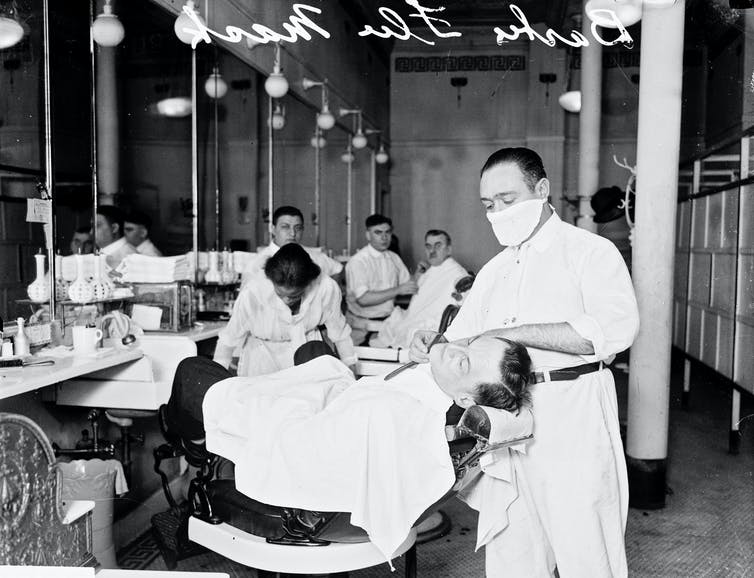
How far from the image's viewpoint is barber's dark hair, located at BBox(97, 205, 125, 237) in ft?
10.4

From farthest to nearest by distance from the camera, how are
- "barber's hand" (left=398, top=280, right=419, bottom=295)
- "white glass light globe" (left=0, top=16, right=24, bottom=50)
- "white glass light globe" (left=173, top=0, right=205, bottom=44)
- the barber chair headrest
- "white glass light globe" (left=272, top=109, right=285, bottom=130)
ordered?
1. "white glass light globe" (left=272, top=109, right=285, bottom=130)
2. "barber's hand" (left=398, top=280, right=419, bottom=295)
3. "white glass light globe" (left=173, top=0, right=205, bottom=44)
4. "white glass light globe" (left=0, top=16, right=24, bottom=50)
5. the barber chair headrest

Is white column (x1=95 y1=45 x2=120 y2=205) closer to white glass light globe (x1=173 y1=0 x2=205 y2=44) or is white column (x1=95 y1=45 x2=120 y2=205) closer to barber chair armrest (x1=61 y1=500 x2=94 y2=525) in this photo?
white glass light globe (x1=173 y1=0 x2=205 y2=44)

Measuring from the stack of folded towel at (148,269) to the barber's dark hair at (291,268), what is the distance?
1.47 ft

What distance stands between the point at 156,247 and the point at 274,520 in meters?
2.14

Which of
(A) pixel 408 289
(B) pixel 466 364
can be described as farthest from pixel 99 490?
(A) pixel 408 289

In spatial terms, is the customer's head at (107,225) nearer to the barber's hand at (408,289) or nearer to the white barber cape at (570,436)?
the white barber cape at (570,436)

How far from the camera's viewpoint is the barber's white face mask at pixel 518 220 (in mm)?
2000

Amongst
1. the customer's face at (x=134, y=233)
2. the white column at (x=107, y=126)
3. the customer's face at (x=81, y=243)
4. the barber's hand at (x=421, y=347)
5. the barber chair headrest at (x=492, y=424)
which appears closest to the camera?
the barber chair headrest at (x=492, y=424)

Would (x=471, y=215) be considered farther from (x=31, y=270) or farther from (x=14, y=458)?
(x=14, y=458)

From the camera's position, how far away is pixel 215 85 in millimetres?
4395

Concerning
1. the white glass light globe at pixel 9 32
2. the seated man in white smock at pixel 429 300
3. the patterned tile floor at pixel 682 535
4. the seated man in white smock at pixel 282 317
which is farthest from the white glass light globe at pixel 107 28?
the seated man in white smock at pixel 429 300

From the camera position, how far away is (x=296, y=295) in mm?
3283

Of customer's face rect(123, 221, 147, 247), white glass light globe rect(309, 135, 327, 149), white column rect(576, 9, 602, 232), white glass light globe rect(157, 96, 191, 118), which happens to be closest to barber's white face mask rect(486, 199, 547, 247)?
customer's face rect(123, 221, 147, 247)

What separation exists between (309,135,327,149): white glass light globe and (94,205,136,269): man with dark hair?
305cm
